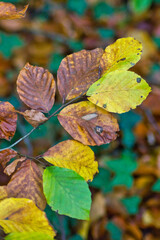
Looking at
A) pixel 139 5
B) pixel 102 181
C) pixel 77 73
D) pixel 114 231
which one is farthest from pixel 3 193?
pixel 139 5

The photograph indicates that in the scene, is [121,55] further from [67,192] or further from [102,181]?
[102,181]

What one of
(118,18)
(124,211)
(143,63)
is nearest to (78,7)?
(118,18)

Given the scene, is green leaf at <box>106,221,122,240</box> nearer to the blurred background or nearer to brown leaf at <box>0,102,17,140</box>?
the blurred background

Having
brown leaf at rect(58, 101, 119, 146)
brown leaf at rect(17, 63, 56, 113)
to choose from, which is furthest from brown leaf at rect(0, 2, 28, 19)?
brown leaf at rect(58, 101, 119, 146)

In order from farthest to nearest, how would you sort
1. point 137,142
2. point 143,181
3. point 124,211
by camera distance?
point 137,142 < point 143,181 < point 124,211

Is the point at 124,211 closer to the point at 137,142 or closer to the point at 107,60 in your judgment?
the point at 137,142
